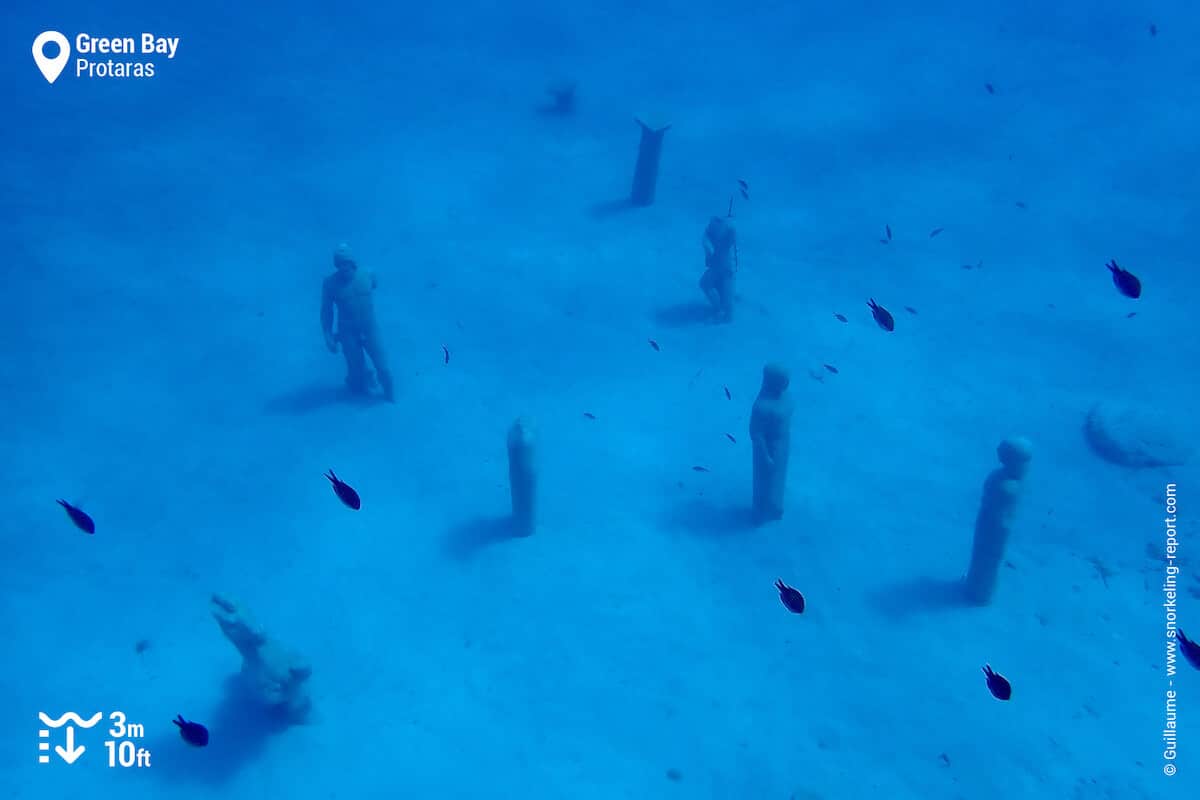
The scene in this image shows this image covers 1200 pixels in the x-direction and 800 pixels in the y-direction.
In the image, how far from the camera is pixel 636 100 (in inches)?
776

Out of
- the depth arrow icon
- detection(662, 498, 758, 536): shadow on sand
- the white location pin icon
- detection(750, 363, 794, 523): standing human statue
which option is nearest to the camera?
the depth arrow icon

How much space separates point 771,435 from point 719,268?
4119 mm

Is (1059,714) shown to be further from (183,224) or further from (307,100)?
(307,100)

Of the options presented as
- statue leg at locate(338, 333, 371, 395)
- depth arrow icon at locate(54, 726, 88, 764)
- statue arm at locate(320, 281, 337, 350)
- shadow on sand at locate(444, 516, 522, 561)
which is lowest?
depth arrow icon at locate(54, 726, 88, 764)

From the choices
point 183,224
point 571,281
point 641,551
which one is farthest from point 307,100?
point 641,551

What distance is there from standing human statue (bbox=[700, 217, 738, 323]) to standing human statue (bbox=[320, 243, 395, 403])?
15.4 feet

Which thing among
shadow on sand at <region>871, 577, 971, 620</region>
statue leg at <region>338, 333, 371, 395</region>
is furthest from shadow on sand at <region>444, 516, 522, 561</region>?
shadow on sand at <region>871, 577, 971, 620</region>

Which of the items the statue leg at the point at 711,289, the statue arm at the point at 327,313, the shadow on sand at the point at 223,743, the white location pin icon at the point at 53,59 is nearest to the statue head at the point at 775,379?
the statue leg at the point at 711,289

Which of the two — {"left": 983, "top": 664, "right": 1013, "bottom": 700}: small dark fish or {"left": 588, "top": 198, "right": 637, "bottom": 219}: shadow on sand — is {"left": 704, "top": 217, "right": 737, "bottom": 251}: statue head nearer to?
{"left": 588, "top": 198, "right": 637, "bottom": 219}: shadow on sand

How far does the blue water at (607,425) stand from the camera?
7055 mm

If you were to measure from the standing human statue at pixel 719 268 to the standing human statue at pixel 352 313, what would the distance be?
4.71 meters

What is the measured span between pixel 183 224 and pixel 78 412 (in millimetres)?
5271

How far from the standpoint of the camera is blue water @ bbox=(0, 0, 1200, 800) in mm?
7055

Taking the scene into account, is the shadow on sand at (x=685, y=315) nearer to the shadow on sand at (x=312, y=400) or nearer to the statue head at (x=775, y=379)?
the statue head at (x=775, y=379)
